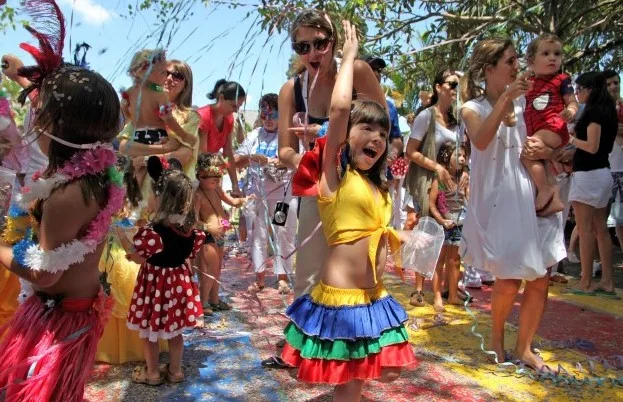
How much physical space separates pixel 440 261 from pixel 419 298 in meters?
0.36

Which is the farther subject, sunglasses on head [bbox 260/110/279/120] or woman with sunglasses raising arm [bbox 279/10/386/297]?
sunglasses on head [bbox 260/110/279/120]

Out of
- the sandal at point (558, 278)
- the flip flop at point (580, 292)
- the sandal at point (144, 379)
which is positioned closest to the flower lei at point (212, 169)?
the sandal at point (144, 379)

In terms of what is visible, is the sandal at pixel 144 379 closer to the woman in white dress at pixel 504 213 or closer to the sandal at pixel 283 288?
the woman in white dress at pixel 504 213

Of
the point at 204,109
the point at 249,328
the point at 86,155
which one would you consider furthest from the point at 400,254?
the point at 204,109

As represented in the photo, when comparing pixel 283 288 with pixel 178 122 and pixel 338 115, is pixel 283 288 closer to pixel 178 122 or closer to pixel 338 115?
pixel 178 122

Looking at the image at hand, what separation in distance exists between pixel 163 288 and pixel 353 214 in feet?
4.37

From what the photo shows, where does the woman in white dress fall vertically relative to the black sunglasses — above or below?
below

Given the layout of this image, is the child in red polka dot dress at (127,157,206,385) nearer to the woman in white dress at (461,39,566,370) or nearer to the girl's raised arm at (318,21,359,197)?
the girl's raised arm at (318,21,359,197)

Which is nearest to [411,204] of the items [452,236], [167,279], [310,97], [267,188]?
[452,236]

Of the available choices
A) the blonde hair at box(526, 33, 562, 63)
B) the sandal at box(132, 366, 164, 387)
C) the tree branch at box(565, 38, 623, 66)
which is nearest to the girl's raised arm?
the sandal at box(132, 366, 164, 387)

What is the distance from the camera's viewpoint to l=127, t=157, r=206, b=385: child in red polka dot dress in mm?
3426

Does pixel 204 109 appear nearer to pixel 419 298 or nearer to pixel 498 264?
pixel 419 298

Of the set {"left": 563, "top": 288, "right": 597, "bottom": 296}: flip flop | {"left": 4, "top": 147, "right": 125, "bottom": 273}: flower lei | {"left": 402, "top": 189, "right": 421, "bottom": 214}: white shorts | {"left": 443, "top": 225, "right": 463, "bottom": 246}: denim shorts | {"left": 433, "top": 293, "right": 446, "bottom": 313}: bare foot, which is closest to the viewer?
{"left": 4, "top": 147, "right": 125, "bottom": 273}: flower lei

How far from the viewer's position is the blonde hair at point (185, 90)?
440 centimetres
